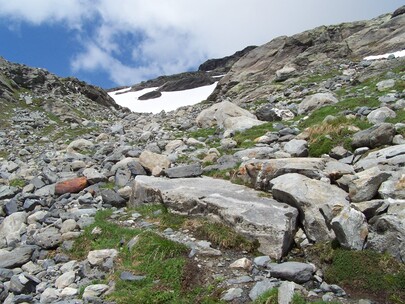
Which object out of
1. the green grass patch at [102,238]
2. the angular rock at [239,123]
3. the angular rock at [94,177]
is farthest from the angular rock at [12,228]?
the angular rock at [239,123]

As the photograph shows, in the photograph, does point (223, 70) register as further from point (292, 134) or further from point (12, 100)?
point (292, 134)

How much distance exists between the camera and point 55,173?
19.7m

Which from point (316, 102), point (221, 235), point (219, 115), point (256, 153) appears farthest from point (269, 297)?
point (219, 115)

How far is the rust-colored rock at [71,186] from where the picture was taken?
16.8 metres

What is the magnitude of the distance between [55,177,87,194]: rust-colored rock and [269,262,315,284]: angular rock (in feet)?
34.4

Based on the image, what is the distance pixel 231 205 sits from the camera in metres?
11.6

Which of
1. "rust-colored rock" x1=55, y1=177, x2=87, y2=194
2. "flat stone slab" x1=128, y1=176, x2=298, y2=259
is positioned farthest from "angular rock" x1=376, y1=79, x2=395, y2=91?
"rust-colored rock" x1=55, y1=177, x2=87, y2=194

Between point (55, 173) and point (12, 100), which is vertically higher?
point (12, 100)

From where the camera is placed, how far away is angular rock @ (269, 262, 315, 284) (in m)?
8.75

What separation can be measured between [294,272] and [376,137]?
8068 millimetres

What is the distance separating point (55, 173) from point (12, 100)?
2794 centimetres

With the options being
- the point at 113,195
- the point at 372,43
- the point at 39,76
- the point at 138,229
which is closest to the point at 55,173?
the point at 113,195

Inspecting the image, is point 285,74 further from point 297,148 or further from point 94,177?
point 94,177

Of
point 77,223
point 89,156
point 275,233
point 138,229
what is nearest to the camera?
point 275,233
